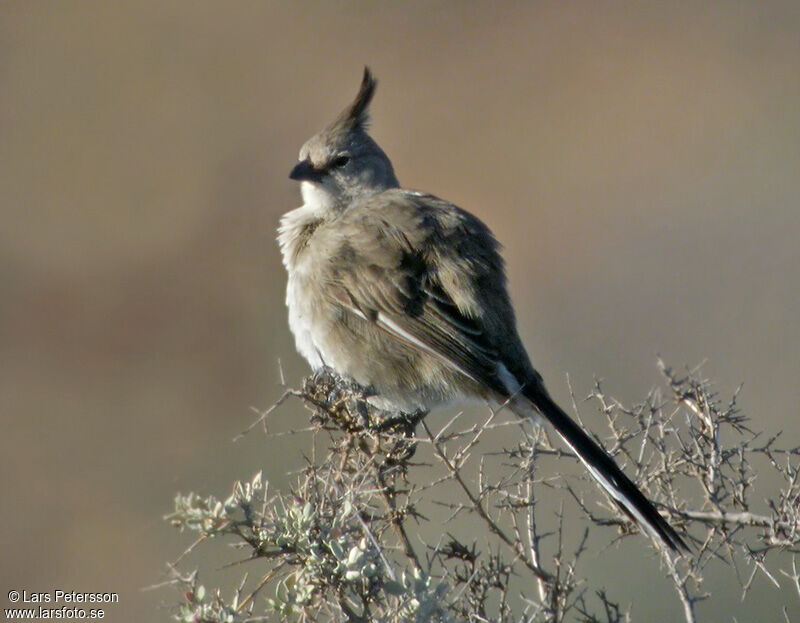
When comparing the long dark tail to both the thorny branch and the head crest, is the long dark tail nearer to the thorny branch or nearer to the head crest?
the thorny branch

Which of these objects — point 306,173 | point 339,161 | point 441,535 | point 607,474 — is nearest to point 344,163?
point 339,161

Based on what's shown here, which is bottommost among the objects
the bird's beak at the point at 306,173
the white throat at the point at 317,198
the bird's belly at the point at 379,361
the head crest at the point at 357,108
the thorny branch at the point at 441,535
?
the thorny branch at the point at 441,535

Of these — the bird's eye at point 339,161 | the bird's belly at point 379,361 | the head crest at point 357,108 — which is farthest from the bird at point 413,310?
the head crest at point 357,108

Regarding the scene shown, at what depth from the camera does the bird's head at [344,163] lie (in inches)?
240

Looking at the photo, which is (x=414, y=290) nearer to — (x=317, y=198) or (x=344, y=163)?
(x=317, y=198)

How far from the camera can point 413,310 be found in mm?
5055

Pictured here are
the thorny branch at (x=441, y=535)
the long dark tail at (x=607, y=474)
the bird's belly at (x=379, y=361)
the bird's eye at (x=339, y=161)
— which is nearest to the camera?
the thorny branch at (x=441, y=535)

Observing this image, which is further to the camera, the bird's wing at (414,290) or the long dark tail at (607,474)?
the bird's wing at (414,290)

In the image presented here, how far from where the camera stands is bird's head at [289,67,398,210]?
6.10 metres

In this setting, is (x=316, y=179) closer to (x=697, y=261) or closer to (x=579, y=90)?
(x=697, y=261)

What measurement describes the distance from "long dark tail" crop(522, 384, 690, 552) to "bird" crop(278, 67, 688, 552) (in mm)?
12

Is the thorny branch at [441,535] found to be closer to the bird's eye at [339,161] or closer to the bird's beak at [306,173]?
the bird's beak at [306,173]

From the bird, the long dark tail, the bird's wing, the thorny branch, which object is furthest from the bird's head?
the thorny branch

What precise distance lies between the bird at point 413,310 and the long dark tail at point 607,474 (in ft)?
0.04
